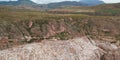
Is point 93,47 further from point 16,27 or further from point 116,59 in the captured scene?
point 16,27

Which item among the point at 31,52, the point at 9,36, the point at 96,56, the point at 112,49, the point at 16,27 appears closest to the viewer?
the point at 31,52

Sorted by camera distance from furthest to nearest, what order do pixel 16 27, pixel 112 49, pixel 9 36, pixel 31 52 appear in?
pixel 16 27, pixel 9 36, pixel 112 49, pixel 31 52

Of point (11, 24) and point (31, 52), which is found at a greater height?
point (31, 52)

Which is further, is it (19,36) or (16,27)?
(16,27)

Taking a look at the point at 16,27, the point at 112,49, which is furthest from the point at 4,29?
the point at 112,49

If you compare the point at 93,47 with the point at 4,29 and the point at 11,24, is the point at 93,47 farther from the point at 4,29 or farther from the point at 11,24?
the point at 11,24

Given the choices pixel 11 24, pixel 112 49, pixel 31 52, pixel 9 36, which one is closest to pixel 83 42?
pixel 112 49

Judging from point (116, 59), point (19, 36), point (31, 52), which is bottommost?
point (19, 36)
